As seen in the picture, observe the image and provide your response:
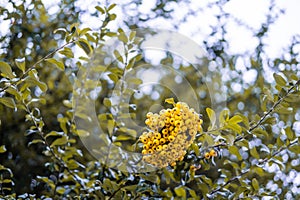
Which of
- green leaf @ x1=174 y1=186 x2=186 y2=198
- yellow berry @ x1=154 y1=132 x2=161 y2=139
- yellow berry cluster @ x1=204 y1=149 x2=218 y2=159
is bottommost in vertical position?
green leaf @ x1=174 y1=186 x2=186 y2=198

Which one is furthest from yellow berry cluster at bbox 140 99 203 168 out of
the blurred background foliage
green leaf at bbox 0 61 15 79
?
the blurred background foliage

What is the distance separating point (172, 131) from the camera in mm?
896

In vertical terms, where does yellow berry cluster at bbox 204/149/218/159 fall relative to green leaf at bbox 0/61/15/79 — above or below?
below

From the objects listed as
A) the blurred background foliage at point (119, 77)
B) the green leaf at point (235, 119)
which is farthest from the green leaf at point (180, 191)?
the blurred background foliage at point (119, 77)

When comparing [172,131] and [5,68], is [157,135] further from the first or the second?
[5,68]

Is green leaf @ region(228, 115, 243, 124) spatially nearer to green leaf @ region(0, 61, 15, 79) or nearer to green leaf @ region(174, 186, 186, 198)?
green leaf @ region(174, 186, 186, 198)

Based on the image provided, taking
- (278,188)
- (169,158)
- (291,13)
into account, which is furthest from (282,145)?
(291,13)

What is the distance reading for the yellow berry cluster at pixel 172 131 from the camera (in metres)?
0.89

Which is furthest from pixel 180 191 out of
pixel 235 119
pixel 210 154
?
pixel 235 119

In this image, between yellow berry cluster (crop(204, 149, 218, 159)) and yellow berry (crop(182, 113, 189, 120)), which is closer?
yellow berry (crop(182, 113, 189, 120))

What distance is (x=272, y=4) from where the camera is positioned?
6.19 ft

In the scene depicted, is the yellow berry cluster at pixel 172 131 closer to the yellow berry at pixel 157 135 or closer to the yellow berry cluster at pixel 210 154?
the yellow berry at pixel 157 135

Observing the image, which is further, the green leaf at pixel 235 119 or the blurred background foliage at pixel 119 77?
the blurred background foliage at pixel 119 77

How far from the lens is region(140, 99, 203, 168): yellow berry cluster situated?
894 mm
